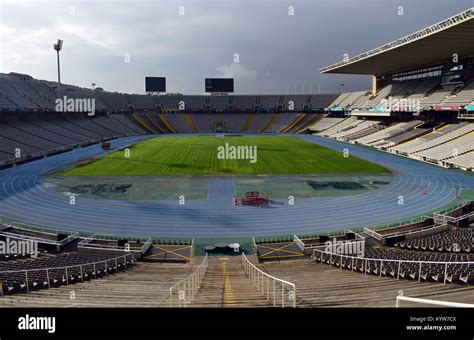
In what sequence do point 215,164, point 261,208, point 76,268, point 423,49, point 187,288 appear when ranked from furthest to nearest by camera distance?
point 423,49 < point 215,164 < point 261,208 < point 76,268 < point 187,288

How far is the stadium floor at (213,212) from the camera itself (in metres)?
A: 22.2

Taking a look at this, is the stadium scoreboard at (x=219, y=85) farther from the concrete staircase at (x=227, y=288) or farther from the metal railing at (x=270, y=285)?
the metal railing at (x=270, y=285)

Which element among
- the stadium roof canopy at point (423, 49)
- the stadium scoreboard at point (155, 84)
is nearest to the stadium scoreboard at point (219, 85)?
the stadium scoreboard at point (155, 84)

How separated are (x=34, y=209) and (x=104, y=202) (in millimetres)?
4960

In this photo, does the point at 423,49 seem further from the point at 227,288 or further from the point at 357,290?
the point at 227,288

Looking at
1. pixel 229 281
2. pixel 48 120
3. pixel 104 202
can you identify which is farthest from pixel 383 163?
pixel 48 120

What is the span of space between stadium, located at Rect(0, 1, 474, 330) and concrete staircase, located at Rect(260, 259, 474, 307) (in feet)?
0.22

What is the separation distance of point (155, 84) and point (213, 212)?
89969 mm

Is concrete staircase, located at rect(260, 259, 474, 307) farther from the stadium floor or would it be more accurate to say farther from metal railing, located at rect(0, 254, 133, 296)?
the stadium floor

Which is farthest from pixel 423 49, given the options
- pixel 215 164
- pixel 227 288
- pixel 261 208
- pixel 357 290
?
pixel 227 288

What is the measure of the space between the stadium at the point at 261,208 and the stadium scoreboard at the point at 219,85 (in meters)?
38.3

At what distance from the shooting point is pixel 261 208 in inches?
1034
